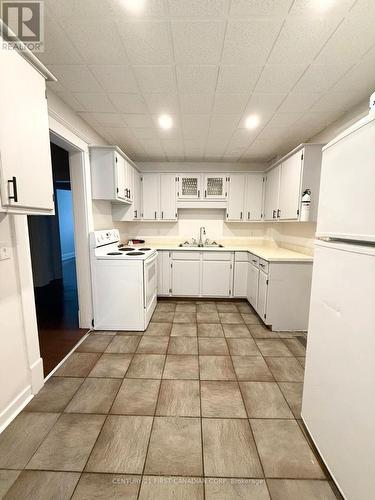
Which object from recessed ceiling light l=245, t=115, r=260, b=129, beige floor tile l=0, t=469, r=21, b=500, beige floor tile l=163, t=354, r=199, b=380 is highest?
recessed ceiling light l=245, t=115, r=260, b=129

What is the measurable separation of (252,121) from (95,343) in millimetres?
3104

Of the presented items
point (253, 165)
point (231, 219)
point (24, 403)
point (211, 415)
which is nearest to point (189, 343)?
point (211, 415)

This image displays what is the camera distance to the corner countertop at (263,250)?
2664mm

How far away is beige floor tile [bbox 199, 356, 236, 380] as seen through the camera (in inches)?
76.1

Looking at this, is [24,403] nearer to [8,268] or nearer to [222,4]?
[8,268]

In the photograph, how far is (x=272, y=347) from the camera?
2.41m

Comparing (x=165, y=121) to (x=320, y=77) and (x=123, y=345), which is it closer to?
(x=320, y=77)

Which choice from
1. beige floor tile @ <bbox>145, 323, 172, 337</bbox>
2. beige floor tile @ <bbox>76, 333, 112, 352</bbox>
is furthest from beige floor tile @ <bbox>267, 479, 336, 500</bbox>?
beige floor tile @ <bbox>76, 333, 112, 352</bbox>

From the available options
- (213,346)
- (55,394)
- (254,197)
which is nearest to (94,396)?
(55,394)

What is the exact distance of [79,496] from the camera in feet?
3.49

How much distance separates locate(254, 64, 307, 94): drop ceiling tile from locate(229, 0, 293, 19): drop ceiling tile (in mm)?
425

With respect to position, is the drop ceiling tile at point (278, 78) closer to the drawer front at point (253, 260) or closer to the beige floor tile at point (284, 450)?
the drawer front at point (253, 260)

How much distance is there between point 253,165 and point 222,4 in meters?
3.12

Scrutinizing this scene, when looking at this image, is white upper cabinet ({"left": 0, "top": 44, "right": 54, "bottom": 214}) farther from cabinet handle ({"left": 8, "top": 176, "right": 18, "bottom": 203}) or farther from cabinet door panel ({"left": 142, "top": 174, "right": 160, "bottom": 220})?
cabinet door panel ({"left": 142, "top": 174, "right": 160, "bottom": 220})
